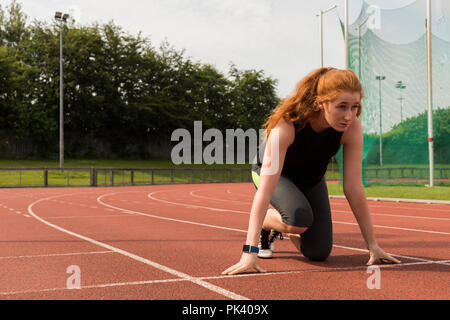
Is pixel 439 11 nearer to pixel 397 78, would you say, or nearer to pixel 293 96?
pixel 397 78

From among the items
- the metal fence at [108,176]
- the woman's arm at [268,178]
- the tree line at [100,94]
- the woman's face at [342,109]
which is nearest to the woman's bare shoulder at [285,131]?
the woman's arm at [268,178]

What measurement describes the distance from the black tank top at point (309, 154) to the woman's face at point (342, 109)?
326 mm

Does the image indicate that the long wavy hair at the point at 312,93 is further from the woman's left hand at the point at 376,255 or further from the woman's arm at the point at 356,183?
the woman's left hand at the point at 376,255

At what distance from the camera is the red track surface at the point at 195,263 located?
12.7 feet

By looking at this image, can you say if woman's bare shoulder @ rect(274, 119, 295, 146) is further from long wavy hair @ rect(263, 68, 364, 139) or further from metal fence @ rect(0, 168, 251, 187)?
metal fence @ rect(0, 168, 251, 187)

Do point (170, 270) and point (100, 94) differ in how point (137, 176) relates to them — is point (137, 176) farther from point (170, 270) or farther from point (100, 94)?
point (170, 270)

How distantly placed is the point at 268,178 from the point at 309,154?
60 cm

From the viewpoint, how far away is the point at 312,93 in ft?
14.1

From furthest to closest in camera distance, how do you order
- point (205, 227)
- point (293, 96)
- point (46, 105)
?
point (46, 105), point (205, 227), point (293, 96)

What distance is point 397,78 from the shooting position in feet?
63.9

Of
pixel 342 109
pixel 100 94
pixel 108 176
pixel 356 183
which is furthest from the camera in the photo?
pixel 100 94

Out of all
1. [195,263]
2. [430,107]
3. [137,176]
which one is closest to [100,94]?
[137,176]

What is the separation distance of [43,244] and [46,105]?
41428 millimetres
